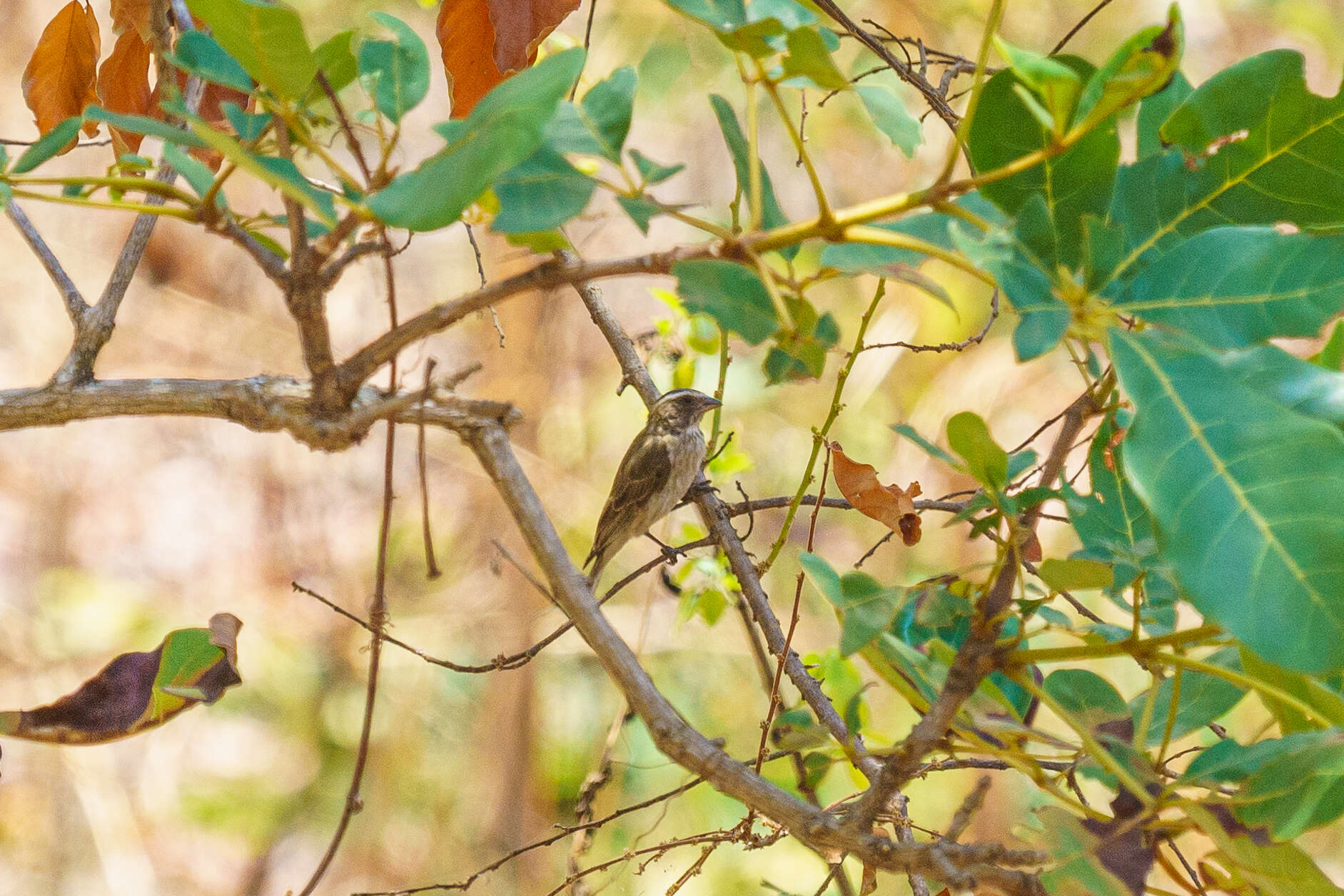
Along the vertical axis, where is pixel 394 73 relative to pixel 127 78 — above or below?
below

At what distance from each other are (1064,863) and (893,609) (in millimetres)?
160

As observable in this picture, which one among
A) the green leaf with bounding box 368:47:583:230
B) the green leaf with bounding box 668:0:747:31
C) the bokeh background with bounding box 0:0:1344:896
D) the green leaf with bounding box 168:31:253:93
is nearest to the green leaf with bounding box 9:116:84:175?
the green leaf with bounding box 168:31:253:93

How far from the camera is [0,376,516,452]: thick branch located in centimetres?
69

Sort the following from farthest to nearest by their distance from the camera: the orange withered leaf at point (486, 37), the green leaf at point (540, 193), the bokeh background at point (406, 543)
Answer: the bokeh background at point (406, 543) → the orange withered leaf at point (486, 37) → the green leaf at point (540, 193)

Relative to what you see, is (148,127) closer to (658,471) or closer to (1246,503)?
(1246,503)

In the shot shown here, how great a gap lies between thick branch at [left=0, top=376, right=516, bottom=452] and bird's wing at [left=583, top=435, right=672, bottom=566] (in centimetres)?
157

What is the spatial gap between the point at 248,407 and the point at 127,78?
648mm

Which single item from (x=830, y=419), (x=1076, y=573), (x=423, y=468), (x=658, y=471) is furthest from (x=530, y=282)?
(x=658, y=471)

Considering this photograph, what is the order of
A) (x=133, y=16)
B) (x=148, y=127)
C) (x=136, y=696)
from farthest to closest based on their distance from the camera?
(x=133, y=16) < (x=136, y=696) < (x=148, y=127)

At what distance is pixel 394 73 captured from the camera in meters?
0.64

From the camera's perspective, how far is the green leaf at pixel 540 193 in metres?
0.54

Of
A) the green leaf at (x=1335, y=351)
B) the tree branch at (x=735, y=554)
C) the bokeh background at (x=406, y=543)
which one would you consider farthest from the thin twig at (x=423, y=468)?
the bokeh background at (x=406, y=543)

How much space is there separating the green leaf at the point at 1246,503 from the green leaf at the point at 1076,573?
Result: 155 millimetres

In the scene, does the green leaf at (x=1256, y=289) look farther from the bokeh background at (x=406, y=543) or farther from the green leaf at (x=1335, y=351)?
the bokeh background at (x=406, y=543)
